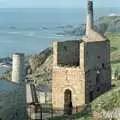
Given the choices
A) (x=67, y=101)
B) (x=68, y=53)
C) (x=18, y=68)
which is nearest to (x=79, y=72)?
(x=67, y=101)

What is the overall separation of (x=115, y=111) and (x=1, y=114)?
24.5 feet

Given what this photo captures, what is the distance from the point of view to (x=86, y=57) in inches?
1167

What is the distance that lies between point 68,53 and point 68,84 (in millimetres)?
2333

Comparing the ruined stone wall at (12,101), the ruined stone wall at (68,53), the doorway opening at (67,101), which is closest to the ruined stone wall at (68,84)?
the doorway opening at (67,101)

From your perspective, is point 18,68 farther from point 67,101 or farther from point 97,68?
point 97,68

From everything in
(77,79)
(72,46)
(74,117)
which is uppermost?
(72,46)

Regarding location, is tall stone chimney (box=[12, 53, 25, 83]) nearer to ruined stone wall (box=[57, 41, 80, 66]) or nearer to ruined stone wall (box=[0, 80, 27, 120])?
ruined stone wall (box=[0, 80, 27, 120])

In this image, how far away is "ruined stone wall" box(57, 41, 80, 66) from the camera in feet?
102

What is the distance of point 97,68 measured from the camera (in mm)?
30828

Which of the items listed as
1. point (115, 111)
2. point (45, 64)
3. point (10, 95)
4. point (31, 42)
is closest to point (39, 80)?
point (45, 64)

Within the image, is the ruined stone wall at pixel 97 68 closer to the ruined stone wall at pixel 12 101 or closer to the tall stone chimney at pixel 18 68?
the tall stone chimney at pixel 18 68

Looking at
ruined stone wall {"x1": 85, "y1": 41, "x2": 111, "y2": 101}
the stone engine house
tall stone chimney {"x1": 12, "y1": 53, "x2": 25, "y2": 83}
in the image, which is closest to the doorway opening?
the stone engine house

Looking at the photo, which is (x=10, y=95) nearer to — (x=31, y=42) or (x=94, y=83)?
(x=94, y=83)

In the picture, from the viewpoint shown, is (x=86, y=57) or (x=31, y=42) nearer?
(x=86, y=57)
